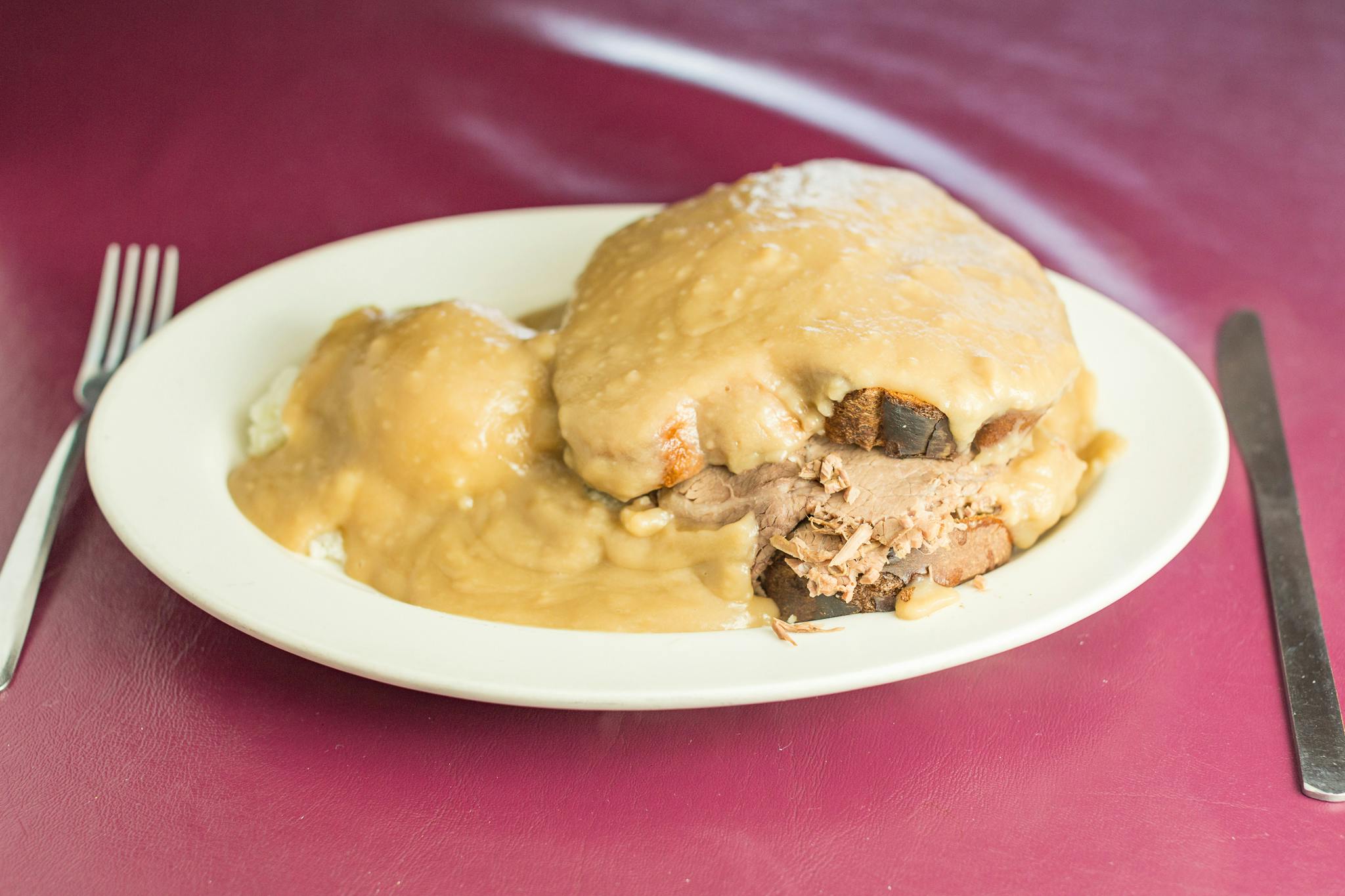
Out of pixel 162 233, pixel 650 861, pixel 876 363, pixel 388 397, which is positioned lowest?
pixel 162 233

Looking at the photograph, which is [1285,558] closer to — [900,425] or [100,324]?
[900,425]

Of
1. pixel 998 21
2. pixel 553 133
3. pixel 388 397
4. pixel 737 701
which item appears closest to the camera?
pixel 737 701

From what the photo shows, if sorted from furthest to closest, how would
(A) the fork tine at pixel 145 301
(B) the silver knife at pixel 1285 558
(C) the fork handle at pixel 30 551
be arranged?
(A) the fork tine at pixel 145 301 < (C) the fork handle at pixel 30 551 < (B) the silver knife at pixel 1285 558

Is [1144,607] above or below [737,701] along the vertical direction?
below

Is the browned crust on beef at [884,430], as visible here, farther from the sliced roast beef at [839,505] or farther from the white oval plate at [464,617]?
the white oval plate at [464,617]

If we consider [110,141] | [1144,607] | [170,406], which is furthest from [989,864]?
[110,141]

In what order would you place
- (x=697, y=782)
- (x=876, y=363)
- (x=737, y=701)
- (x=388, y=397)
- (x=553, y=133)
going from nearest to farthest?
(x=737, y=701)
(x=697, y=782)
(x=876, y=363)
(x=388, y=397)
(x=553, y=133)

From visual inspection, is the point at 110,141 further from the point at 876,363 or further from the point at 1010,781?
the point at 1010,781

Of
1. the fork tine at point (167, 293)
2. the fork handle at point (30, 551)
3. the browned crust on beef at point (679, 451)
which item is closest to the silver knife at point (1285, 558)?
the browned crust on beef at point (679, 451)
